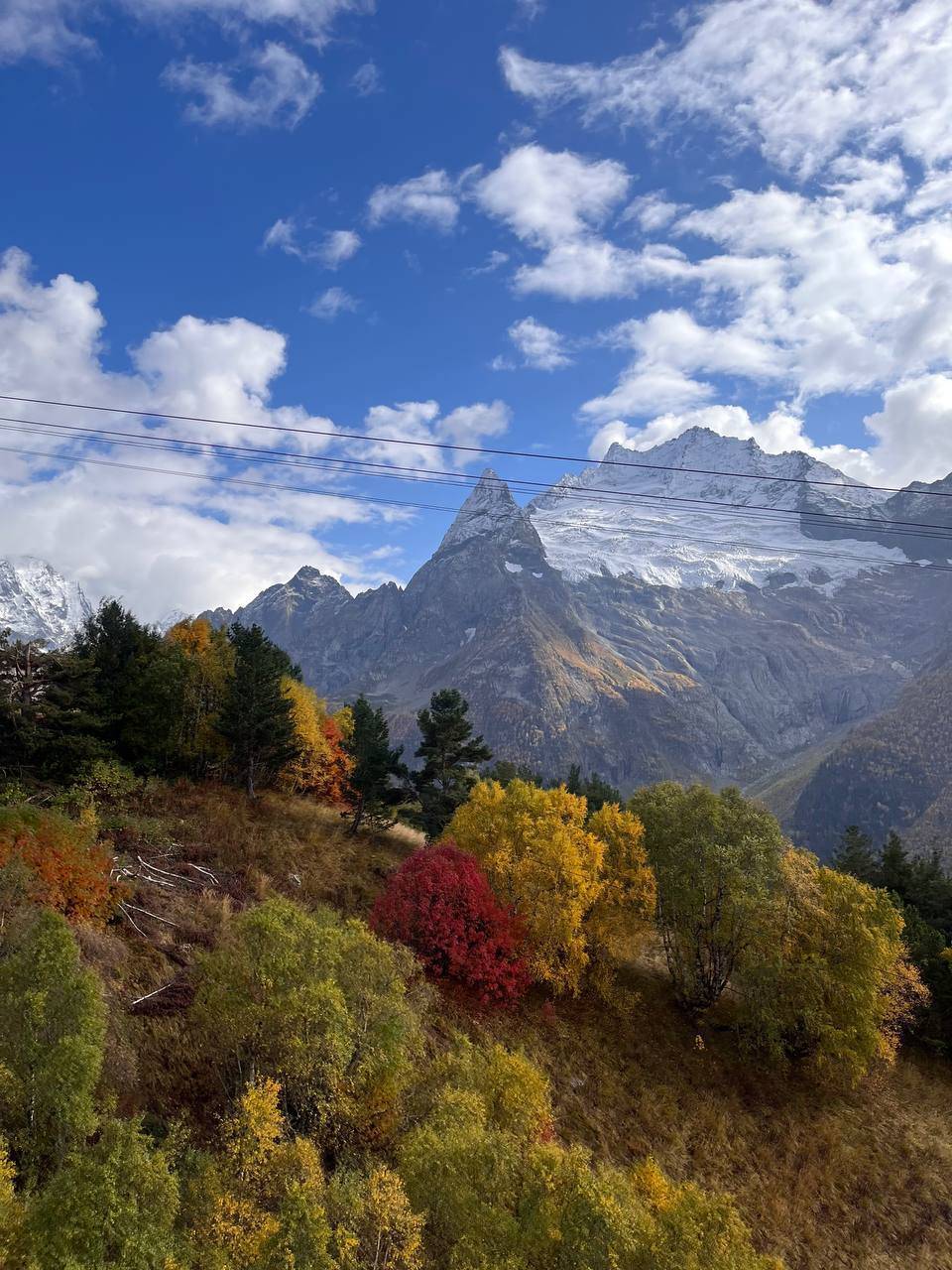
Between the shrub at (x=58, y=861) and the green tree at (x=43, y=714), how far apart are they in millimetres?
10622

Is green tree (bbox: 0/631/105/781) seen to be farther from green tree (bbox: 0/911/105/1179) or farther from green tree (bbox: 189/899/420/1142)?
green tree (bbox: 0/911/105/1179)

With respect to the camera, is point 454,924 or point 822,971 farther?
point 822,971

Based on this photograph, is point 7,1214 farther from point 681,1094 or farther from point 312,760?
point 312,760

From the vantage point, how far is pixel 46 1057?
14203 mm

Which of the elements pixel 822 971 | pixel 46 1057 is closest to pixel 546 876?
pixel 822 971

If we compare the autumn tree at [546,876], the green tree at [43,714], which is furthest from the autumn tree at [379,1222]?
the green tree at [43,714]

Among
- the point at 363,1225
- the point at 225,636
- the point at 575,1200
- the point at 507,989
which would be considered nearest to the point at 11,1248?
the point at 363,1225

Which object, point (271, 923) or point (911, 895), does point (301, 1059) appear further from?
point (911, 895)

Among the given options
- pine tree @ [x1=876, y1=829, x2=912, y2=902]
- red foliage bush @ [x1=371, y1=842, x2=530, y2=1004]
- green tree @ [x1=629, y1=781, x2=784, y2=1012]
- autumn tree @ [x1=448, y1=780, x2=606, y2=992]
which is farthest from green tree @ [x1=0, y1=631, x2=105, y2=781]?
pine tree @ [x1=876, y1=829, x2=912, y2=902]

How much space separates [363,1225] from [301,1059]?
4.79 metres

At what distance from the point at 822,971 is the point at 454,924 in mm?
20128

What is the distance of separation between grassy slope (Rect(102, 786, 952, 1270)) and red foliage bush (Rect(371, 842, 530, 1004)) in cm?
194

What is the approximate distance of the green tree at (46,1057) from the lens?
1394 centimetres

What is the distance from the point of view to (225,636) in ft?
200
